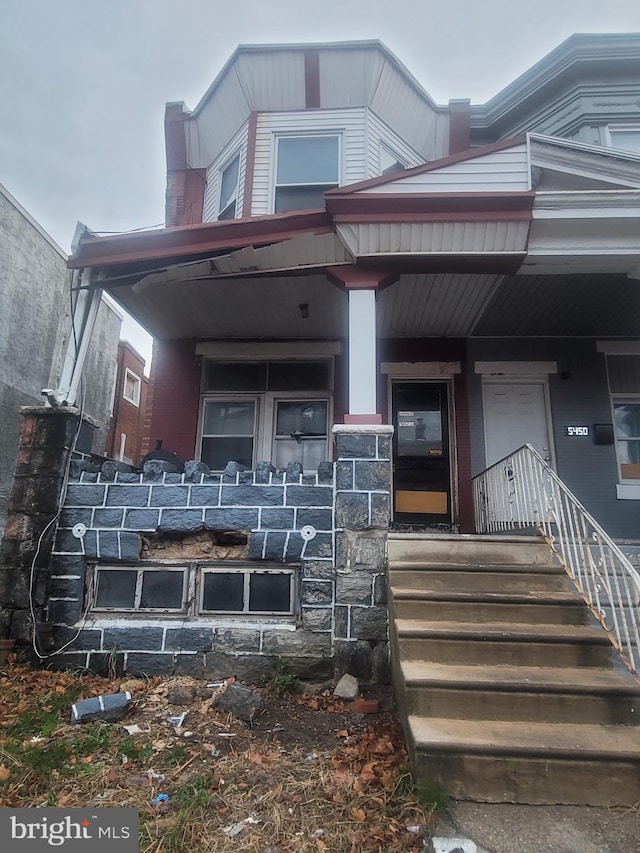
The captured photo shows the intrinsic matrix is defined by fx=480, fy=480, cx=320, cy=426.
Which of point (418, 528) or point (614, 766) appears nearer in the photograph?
point (614, 766)

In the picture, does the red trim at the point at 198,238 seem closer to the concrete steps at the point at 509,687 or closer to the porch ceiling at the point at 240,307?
the porch ceiling at the point at 240,307

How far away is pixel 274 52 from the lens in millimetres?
6543

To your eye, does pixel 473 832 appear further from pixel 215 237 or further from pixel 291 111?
pixel 291 111

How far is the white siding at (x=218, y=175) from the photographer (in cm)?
668

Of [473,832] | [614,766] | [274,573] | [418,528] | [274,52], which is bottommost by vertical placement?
[473,832]

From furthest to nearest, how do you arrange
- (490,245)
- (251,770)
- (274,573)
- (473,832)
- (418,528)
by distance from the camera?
(418,528)
(490,245)
(274,573)
(251,770)
(473,832)

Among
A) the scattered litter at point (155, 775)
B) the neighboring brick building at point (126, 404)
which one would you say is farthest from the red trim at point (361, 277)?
the neighboring brick building at point (126, 404)

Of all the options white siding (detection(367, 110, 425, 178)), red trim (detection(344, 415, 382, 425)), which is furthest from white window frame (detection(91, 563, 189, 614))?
white siding (detection(367, 110, 425, 178))

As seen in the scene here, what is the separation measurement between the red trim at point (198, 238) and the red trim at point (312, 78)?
327 cm

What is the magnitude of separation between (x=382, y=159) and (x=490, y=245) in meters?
3.16

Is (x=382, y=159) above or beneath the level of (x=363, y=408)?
above

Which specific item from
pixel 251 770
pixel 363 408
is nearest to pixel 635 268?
pixel 363 408

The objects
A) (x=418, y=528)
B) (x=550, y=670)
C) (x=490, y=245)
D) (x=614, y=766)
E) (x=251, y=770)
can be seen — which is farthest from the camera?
(x=418, y=528)

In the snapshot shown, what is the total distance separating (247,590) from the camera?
4.09 metres
